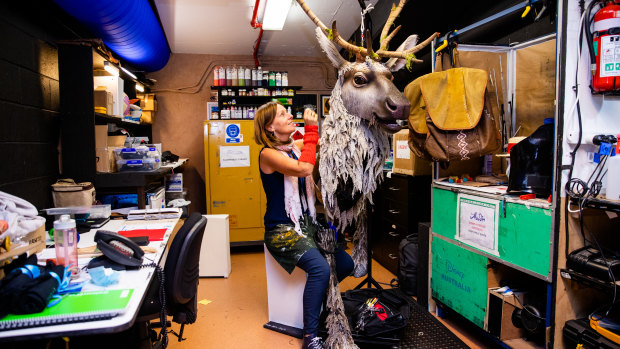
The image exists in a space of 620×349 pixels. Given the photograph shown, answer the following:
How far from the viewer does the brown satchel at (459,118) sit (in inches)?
80.3

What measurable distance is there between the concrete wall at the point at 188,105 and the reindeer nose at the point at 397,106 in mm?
3821

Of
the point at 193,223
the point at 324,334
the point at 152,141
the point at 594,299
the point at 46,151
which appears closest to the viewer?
the point at 193,223

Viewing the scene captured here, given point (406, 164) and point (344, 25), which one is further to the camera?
point (344, 25)

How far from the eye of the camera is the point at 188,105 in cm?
512

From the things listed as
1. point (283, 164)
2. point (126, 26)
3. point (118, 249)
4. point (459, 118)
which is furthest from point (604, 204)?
point (126, 26)

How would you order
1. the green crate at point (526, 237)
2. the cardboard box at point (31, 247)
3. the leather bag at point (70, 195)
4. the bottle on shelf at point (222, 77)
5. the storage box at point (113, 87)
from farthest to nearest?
the bottle on shelf at point (222, 77), the storage box at point (113, 87), the leather bag at point (70, 195), the green crate at point (526, 237), the cardboard box at point (31, 247)

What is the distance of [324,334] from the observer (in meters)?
2.05

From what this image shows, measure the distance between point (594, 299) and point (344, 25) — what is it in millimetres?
3632

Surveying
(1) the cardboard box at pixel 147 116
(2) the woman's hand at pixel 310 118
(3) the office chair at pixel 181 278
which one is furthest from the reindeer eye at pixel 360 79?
(1) the cardboard box at pixel 147 116

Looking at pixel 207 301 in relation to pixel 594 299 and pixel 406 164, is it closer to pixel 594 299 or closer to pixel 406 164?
pixel 406 164

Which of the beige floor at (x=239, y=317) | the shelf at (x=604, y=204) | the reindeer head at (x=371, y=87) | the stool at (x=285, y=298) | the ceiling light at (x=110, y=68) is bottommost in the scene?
the beige floor at (x=239, y=317)

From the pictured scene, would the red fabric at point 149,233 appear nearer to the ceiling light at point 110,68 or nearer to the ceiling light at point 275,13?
the ceiling light at point 110,68

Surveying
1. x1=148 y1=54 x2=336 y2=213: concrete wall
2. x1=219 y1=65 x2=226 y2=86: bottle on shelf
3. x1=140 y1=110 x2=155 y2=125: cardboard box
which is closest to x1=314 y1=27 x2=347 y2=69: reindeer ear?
x1=219 y1=65 x2=226 y2=86: bottle on shelf

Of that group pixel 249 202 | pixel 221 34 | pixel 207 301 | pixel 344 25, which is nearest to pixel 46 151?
pixel 207 301
